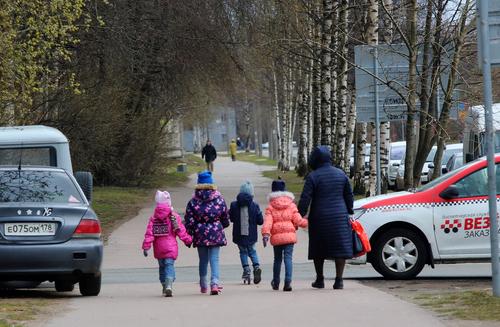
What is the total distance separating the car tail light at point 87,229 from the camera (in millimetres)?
12633

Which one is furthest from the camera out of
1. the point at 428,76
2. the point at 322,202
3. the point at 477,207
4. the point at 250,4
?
the point at 250,4

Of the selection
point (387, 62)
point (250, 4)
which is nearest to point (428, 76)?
point (387, 62)

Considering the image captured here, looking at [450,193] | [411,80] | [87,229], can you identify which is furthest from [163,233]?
[411,80]

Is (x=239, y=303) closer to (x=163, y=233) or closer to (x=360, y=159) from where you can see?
(x=163, y=233)

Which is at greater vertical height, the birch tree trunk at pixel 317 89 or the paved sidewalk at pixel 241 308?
the birch tree trunk at pixel 317 89

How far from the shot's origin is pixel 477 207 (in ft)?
47.4

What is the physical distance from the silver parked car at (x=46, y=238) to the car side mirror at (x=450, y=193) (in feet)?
14.0

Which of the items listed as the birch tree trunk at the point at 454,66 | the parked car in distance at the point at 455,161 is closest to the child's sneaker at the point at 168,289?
the birch tree trunk at the point at 454,66

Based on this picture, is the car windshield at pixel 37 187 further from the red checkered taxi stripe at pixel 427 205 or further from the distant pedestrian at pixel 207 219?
the red checkered taxi stripe at pixel 427 205

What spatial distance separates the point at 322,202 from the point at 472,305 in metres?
2.81

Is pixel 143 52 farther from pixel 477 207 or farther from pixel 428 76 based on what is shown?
pixel 477 207

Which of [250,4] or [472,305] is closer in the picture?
[472,305]

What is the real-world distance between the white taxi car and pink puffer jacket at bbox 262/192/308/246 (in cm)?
148

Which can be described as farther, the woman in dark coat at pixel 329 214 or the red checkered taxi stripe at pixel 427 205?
the red checkered taxi stripe at pixel 427 205
